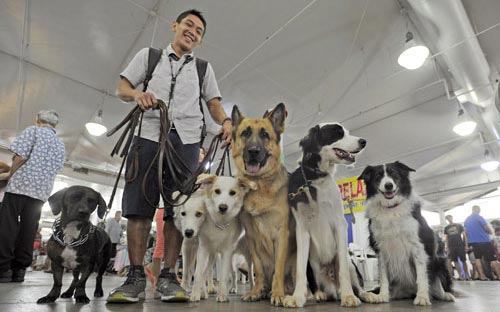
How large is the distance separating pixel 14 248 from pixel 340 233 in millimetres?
3857

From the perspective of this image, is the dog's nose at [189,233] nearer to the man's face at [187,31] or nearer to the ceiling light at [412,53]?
the man's face at [187,31]

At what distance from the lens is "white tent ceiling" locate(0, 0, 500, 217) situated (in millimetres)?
5105

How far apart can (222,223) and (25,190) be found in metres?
2.70

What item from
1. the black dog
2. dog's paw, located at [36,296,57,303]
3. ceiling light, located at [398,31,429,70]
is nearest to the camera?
dog's paw, located at [36,296,57,303]

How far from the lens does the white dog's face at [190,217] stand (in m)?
2.35

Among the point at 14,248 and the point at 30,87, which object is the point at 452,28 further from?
the point at 30,87

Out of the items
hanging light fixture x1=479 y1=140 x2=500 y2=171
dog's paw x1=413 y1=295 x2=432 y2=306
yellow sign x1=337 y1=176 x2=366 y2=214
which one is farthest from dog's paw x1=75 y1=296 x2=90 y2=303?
hanging light fixture x1=479 y1=140 x2=500 y2=171

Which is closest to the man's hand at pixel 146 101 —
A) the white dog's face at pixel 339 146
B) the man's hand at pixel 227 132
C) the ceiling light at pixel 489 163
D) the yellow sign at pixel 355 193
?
the man's hand at pixel 227 132

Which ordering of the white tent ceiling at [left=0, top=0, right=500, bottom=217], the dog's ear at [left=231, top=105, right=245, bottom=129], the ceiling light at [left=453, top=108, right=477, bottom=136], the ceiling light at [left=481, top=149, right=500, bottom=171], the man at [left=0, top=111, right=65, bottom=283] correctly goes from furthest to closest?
1. the ceiling light at [left=481, top=149, right=500, bottom=171]
2. the ceiling light at [left=453, top=108, right=477, bottom=136]
3. the white tent ceiling at [left=0, top=0, right=500, bottom=217]
4. the man at [left=0, top=111, right=65, bottom=283]
5. the dog's ear at [left=231, top=105, right=245, bottom=129]

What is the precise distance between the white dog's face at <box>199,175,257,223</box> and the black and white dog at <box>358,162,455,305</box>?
114cm

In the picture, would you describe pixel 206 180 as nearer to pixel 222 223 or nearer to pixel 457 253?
pixel 222 223

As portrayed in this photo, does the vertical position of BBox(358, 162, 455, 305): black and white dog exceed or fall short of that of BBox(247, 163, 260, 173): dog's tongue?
it falls short

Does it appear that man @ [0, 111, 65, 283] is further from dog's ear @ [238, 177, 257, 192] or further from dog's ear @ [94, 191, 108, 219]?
dog's ear @ [238, 177, 257, 192]

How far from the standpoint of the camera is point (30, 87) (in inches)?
289
